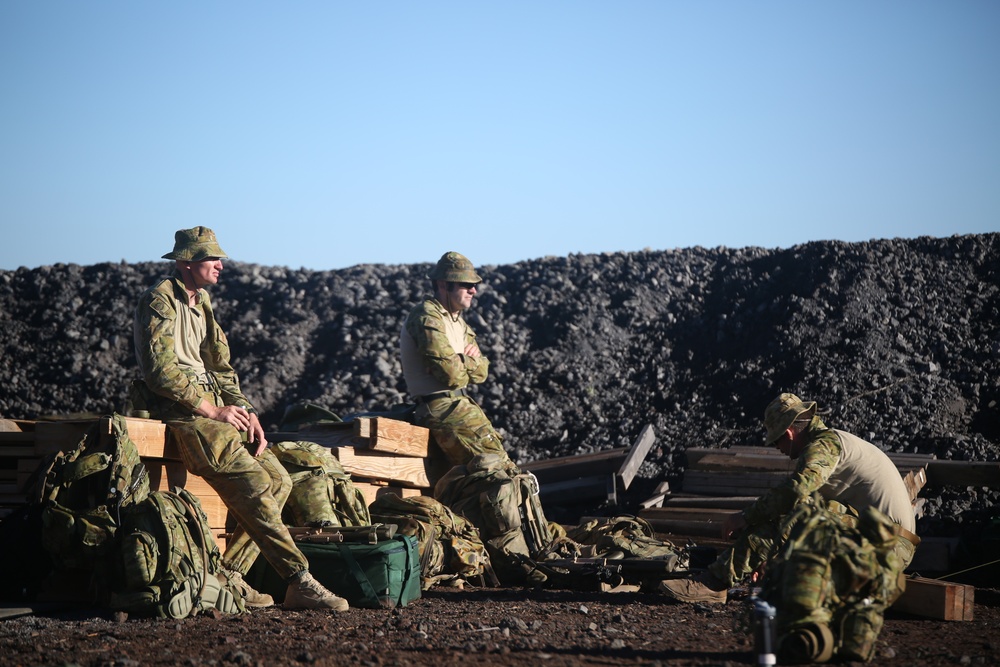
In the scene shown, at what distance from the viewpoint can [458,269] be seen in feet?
31.3

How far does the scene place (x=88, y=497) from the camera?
6.33 meters

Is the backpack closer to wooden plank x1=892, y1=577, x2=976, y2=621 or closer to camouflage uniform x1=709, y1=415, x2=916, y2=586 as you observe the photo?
camouflage uniform x1=709, y1=415, x2=916, y2=586

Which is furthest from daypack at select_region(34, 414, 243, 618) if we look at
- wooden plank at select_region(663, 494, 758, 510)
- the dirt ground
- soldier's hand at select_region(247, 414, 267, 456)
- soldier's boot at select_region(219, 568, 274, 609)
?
wooden plank at select_region(663, 494, 758, 510)

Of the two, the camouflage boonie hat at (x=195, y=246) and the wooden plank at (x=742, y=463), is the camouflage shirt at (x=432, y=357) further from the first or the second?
the wooden plank at (x=742, y=463)

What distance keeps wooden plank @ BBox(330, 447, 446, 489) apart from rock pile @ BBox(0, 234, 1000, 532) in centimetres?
404

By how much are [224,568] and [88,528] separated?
1004mm

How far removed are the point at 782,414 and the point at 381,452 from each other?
332cm

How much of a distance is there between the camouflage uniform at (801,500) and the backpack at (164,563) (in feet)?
10.5

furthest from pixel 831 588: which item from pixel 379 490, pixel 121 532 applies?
pixel 379 490

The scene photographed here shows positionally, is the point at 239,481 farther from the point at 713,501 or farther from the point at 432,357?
the point at 713,501

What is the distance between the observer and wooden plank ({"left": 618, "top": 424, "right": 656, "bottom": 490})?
1153cm

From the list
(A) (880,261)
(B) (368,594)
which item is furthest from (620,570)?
(A) (880,261)

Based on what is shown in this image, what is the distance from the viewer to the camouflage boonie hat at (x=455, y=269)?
950 cm

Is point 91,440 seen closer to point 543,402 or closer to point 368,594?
point 368,594
